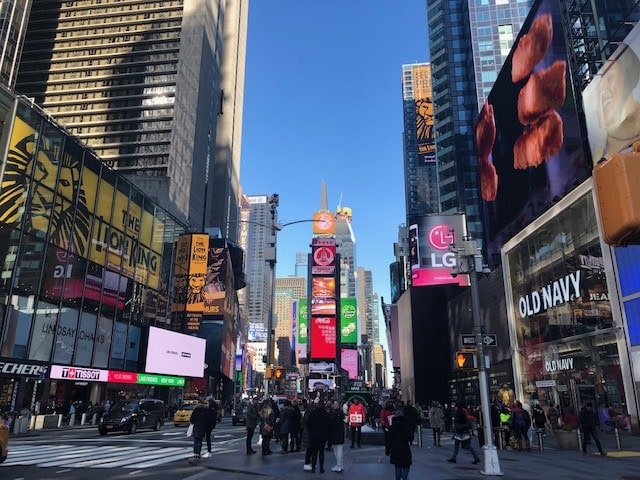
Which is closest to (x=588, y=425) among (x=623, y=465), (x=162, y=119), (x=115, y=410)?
(x=623, y=465)

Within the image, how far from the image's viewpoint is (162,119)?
117 meters

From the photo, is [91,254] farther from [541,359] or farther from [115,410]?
[541,359]

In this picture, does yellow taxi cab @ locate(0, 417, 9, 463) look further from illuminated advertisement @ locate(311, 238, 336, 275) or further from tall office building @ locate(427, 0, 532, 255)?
tall office building @ locate(427, 0, 532, 255)

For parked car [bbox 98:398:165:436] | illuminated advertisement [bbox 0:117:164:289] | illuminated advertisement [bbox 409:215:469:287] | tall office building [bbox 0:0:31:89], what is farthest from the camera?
tall office building [bbox 0:0:31:89]

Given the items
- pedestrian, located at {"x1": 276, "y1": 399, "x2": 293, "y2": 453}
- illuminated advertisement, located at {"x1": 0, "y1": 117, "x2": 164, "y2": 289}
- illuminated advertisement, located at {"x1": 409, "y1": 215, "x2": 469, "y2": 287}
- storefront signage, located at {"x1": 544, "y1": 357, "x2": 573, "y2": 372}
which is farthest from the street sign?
illuminated advertisement, located at {"x1": 409, "y1": 215, "x2": 469, "y2": 287}

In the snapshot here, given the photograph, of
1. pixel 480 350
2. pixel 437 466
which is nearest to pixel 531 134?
pixel 480 350

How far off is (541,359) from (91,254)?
116ft

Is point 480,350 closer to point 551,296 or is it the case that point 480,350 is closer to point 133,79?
point 551,296

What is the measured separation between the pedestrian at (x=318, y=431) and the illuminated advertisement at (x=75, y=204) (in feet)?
94.9

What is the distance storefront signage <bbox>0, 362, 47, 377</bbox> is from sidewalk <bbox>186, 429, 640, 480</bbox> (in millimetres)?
22284

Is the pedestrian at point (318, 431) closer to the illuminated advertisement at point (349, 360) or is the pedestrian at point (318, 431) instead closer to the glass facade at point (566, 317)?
the glass facade at point (566, 317)

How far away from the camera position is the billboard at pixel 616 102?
80.8 feet

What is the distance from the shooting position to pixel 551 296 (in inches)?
1206

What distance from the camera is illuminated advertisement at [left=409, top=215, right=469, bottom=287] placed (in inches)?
2250
